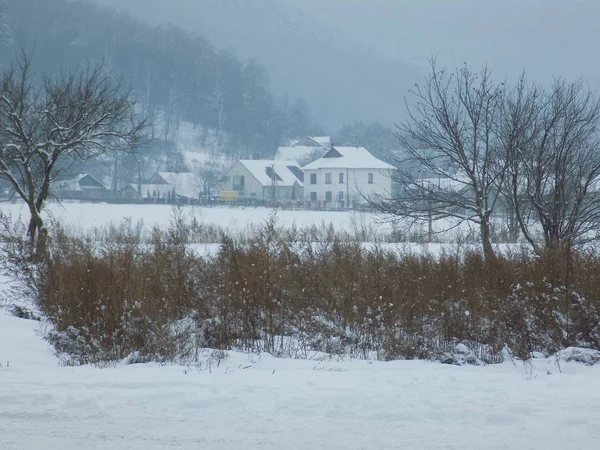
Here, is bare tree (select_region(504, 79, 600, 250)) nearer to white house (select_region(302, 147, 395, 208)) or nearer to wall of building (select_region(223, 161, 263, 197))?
white house (select_region(302, 147, 395, 208))

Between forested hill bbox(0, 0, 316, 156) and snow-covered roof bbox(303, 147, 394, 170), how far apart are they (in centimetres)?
3453

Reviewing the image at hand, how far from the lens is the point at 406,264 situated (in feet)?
51.0

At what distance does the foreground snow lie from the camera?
5805mm

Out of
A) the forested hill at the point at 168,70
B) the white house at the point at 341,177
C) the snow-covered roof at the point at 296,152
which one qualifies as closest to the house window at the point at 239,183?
the white house at the point at 341,177

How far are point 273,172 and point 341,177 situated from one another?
1078 cm

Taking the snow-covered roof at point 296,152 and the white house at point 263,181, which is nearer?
the white house at point 263,181

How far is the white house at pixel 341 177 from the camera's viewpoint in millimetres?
76938

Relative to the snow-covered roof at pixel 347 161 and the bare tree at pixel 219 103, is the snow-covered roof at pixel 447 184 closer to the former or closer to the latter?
the snow-covered roof at pixel 347 161

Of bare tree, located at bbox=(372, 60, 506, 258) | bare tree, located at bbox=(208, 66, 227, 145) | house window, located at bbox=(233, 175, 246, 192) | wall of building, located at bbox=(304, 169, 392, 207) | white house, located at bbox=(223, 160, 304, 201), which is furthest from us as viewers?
bare tree, located at bbox=(208, 66, 227, 145)

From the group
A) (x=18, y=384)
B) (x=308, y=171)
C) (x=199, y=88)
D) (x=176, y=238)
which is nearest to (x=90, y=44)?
(x=199, y=88)

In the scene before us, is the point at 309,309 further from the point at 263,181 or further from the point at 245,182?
the point at 245,182

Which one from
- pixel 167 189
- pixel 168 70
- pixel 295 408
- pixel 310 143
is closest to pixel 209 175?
pixel 167 189

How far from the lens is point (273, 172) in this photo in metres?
85.3

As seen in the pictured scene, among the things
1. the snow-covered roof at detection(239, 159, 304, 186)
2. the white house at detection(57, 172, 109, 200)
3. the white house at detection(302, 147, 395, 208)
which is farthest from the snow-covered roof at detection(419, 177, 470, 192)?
the snow-covered roof at detection(239, 159, 304, 186)
